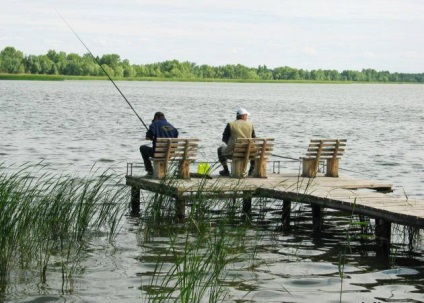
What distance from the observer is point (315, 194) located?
1534 cm

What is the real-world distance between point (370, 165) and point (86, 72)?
136829 mm

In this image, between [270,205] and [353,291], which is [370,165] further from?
[353,291]

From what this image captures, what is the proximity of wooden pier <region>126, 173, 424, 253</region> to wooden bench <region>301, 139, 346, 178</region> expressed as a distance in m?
0.19

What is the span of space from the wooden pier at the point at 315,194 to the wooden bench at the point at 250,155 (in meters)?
0.23

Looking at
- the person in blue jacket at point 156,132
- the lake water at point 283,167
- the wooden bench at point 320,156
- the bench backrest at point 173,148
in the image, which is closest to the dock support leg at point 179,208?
the lake water at point 283,167

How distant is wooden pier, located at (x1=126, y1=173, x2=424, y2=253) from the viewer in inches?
542

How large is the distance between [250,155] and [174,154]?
1534 mm

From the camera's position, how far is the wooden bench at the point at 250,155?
16922 mm

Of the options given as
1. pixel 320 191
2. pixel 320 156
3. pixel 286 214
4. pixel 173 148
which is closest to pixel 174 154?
pixel 173 148

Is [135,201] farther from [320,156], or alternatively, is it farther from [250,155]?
[320,156]

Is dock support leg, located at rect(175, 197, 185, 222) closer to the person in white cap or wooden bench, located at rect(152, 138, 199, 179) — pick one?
wooden bench, located at rect(152, 138, 199, 179)

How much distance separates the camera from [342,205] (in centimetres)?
1441

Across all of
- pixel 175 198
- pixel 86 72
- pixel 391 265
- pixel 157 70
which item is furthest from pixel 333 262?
pixel 157 70

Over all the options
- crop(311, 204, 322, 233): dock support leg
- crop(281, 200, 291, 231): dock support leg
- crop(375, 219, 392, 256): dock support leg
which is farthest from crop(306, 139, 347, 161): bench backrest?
crop(375, 219, 392, 256): dock support leg
